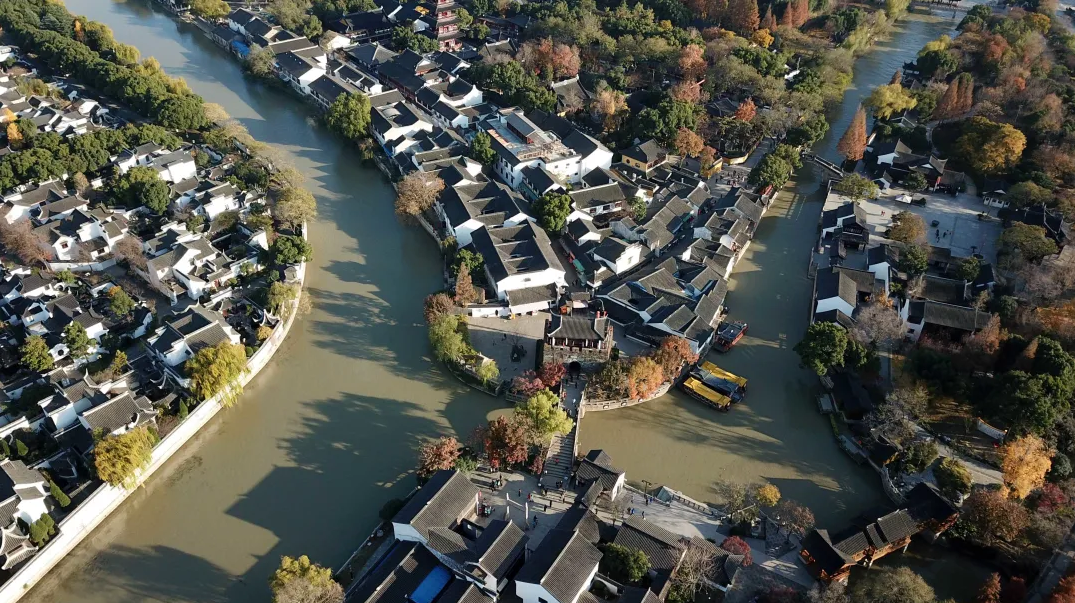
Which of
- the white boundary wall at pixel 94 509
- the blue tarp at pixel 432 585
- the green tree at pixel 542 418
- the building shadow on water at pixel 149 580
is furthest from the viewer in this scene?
the green tree at pixel 542 418

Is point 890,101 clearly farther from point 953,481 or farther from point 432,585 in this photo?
point 432,585

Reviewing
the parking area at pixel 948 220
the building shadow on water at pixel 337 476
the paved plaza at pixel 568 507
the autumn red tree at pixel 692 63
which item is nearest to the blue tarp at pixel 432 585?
the paved plaza at pixel 568 507

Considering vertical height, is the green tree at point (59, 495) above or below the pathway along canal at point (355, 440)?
above

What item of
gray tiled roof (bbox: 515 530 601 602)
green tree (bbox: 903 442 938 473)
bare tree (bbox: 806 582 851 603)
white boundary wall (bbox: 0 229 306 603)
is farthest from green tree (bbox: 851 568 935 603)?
white boundary wall (bbox: 0 229 306 603)

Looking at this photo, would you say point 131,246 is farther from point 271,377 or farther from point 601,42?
point 601,42

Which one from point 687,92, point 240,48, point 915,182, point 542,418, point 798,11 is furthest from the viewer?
point 798,11

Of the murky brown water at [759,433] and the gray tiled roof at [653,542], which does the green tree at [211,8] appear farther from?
the gray tiled roof at [653,542]

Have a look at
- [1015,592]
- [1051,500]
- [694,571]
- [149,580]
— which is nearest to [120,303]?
[149,580]
